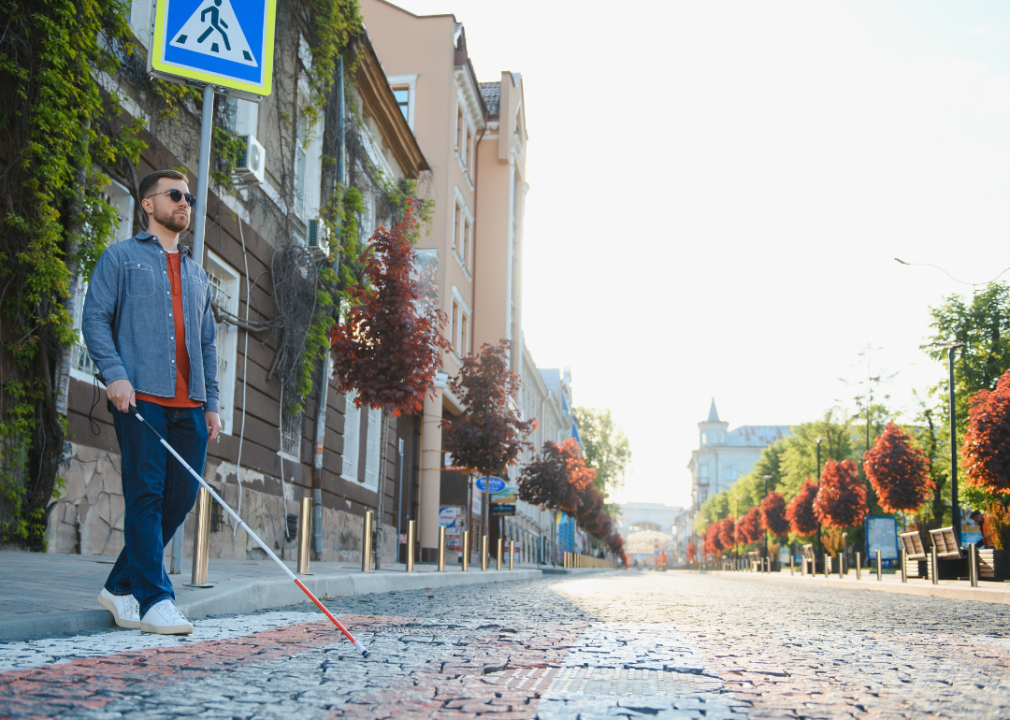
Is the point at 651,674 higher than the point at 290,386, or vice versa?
the point at 290,386

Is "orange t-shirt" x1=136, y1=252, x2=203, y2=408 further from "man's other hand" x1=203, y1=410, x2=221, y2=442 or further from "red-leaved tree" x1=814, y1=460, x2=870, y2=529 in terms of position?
"red-leaved tree" x1=814, y1=460, x2=870, y2=529

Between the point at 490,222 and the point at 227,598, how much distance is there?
99.7ft

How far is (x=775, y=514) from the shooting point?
56031mm

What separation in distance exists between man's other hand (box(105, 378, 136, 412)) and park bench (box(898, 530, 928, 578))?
864 inches

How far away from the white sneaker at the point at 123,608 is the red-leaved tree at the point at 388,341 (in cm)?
892

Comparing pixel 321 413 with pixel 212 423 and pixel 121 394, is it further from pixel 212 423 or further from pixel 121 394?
pixel 121 394

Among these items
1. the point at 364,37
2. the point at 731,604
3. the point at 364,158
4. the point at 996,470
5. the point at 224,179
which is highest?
the point at 364,37

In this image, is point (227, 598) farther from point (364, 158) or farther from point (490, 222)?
point (490, 222)

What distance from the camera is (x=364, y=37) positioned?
59.4ft

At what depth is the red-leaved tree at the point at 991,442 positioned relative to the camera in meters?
19.3

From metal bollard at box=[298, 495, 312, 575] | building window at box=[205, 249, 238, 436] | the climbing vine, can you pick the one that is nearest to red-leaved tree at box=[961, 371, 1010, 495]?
building window at box=[205, 249, 238, 436]

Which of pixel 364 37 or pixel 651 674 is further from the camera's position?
pixel 364 37

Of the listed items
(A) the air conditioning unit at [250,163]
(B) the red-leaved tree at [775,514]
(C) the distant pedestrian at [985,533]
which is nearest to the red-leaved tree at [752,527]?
(B) the red-leaved tree at [775,514]

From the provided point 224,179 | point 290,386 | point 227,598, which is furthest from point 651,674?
point 290,386
